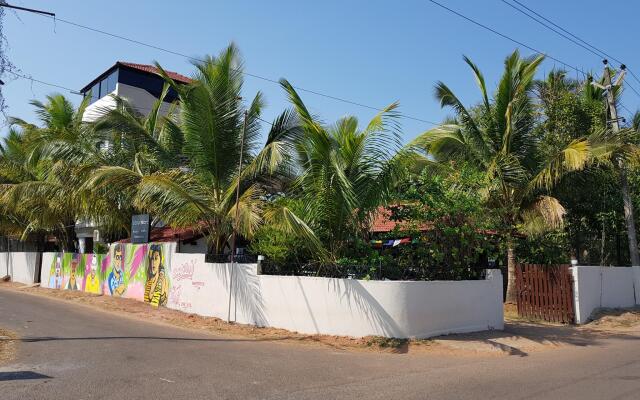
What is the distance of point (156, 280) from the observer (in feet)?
58.3

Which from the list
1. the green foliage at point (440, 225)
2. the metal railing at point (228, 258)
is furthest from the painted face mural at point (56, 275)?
the green foliage at point (440, 225)

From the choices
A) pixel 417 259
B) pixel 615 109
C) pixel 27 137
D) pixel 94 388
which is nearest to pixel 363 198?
pixel 417 259

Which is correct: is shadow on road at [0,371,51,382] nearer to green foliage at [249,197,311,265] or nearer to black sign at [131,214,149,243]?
green foliage at [249,197,311,265]

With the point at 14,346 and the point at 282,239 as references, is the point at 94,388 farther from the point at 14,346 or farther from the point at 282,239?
the point at 282,239

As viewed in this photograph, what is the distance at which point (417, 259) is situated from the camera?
12898 mm

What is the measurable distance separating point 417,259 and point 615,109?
10.9 meters

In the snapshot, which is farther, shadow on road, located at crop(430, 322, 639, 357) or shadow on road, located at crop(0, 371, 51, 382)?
shadow on road, located at crop(430, 322, 639, 357)

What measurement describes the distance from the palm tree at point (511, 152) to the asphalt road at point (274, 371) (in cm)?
588

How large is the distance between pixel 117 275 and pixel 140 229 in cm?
296

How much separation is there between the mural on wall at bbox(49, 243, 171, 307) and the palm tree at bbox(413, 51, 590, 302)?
968 cm

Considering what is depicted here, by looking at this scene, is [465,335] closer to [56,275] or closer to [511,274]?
[511,274]

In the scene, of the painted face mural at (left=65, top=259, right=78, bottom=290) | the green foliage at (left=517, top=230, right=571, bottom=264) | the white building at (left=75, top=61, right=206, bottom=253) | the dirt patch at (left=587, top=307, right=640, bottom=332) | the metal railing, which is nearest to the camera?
the metal railing

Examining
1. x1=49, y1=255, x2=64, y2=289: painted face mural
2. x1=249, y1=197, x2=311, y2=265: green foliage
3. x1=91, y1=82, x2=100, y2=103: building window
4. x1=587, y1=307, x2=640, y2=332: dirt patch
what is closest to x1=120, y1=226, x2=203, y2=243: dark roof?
x1=49, y1=255, x2=64, y2=289: painted face mural

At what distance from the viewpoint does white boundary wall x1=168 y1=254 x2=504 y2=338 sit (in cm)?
1137
